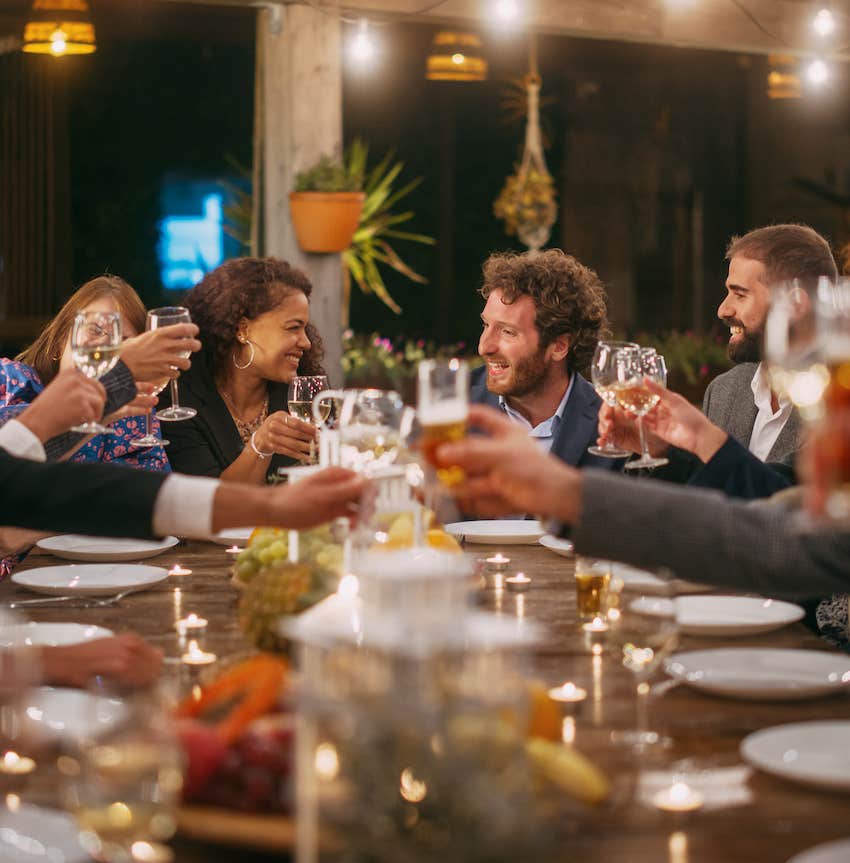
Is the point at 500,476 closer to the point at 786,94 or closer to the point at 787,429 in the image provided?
A: the point at 787,429

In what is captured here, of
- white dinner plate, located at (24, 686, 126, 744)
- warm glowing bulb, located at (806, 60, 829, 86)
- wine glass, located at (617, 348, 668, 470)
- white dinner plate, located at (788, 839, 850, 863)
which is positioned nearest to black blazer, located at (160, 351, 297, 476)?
wine glass, located at (617, 348, 668, 470)

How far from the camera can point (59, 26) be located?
20.8 feet

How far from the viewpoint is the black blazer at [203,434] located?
3.70m

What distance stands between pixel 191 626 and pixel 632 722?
32.1 inches

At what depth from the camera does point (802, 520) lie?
1116mm

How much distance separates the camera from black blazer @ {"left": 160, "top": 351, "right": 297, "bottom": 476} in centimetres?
370

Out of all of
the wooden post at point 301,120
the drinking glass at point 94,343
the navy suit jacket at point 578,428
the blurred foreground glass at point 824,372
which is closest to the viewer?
the blurred foreground glass at point 824,372

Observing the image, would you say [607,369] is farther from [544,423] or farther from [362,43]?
[362,43]

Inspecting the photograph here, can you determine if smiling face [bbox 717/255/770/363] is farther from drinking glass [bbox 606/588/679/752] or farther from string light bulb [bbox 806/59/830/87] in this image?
string light bulb [bbox 806/59/830/87]

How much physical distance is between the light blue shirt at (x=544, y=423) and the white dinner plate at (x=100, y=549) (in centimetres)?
129

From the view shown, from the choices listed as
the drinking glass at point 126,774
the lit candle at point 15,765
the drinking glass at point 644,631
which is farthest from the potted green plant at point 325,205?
the drinking glass at point 126,774

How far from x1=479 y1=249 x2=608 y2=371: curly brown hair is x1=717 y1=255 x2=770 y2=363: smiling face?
1.52 feet

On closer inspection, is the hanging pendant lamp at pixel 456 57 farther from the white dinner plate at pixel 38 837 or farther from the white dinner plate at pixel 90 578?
the white dinner plate at pixel 38 837

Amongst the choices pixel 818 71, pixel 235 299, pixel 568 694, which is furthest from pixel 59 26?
pixel 568 694
